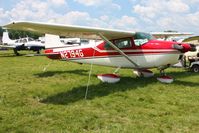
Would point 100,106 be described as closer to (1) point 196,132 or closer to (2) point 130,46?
(1) point 196,132

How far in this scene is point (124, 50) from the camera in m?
10.2

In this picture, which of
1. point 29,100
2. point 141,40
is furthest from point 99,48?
point 29,100

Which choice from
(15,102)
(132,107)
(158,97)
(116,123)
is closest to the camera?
(116,123)

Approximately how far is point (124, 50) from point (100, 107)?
13.6 ft

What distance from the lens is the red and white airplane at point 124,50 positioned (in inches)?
360

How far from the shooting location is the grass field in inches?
199

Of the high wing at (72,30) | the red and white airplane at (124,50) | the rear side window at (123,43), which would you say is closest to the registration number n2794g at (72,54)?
the red and white airplane at (124,50)

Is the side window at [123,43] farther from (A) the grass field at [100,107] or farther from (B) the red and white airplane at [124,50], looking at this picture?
(A) the grass field at [100,107]

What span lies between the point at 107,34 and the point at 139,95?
2.99 metres

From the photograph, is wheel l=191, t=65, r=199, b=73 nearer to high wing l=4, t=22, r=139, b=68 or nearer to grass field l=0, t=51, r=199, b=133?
grass field l=0, t=51, r=199, b=133

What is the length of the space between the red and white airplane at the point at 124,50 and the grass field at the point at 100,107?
744mm

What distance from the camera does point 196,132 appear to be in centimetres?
474

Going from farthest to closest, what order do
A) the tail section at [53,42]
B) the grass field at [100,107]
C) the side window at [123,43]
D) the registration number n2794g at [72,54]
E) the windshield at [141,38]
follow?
the tail section at [53,42]
the registration number n2794g at [72,54]
the side window at [123,43]
the windshield at [141,38]
the grass field at [100,107]

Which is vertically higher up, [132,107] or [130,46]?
[130,46]
